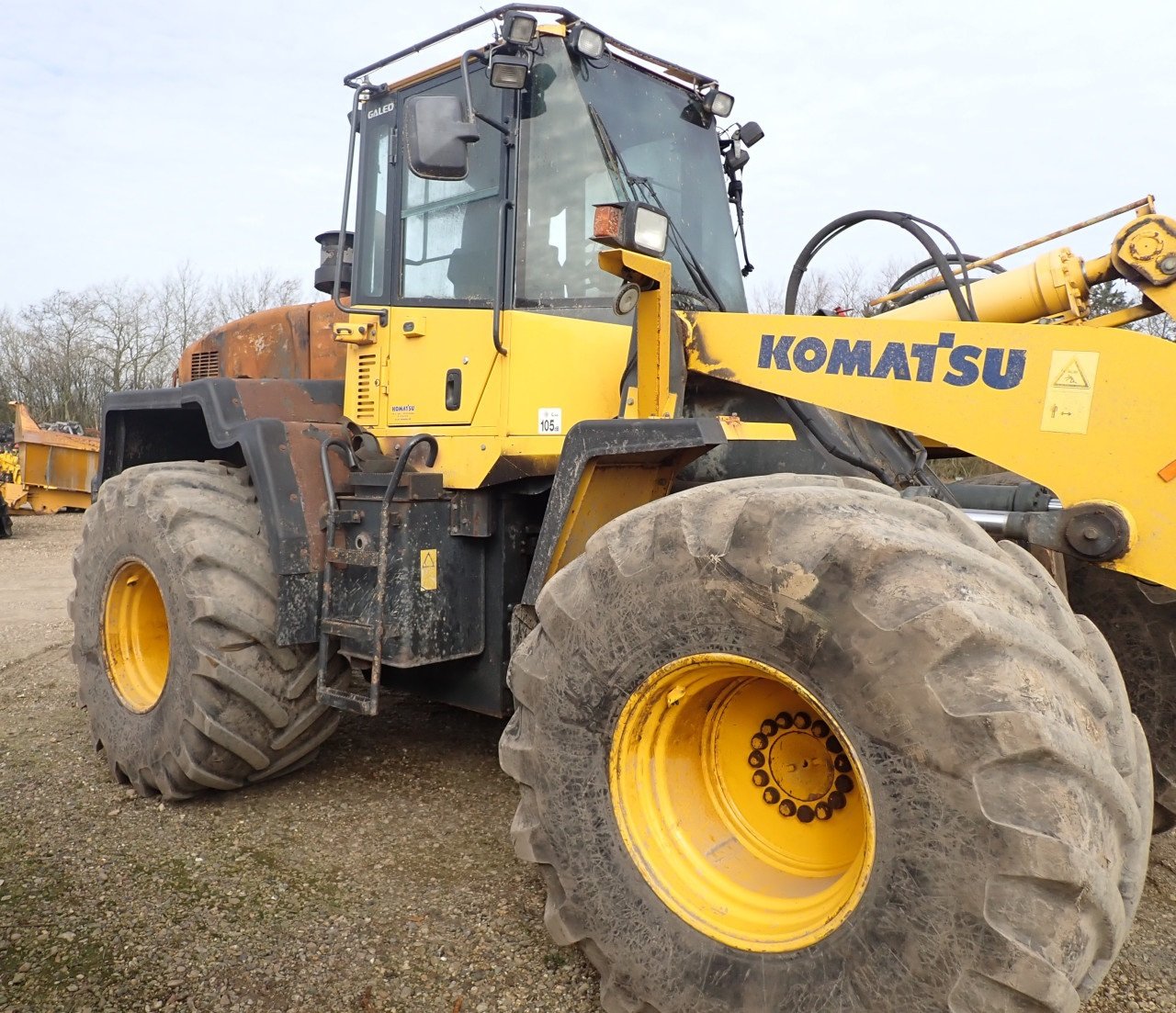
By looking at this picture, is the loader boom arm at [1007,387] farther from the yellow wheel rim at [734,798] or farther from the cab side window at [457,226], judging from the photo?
the yellow wheel rim at [734,798]

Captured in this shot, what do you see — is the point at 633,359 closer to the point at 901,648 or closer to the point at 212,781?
the point at 901,648

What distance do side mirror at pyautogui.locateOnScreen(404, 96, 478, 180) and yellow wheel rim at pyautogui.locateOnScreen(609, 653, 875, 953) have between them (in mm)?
1766

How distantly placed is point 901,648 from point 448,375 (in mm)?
2158

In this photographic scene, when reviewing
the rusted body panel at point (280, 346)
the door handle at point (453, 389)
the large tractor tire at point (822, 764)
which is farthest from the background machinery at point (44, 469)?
the large tractor tire at point (822, 764)

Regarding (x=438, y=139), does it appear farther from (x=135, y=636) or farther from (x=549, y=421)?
(x=135, y=636)

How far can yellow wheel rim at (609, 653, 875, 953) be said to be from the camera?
7.56ft

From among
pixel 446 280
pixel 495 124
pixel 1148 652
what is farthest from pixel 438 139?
pixel 1148 652

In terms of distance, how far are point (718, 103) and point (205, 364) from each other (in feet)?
10.3

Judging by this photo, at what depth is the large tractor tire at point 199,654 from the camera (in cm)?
373

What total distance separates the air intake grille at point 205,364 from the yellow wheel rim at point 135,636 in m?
1.45

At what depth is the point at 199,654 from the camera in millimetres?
3693

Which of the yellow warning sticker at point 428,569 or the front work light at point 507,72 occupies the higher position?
the front work light at point 507,72

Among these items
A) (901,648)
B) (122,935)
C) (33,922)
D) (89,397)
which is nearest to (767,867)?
(901,648)

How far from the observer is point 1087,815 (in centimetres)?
182
